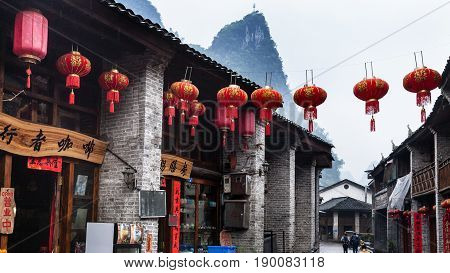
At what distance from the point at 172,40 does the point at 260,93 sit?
196cm

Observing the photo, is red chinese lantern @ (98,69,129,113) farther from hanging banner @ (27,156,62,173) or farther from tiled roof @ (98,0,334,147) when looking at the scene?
hanging banner @ (27,156,62,173)

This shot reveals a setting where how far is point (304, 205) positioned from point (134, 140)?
13.6 metres

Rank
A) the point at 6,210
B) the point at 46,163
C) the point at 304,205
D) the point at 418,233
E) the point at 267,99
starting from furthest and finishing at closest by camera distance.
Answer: the point at 418,233 → the point at 304,205 → the point at 267,99 → the point at 46,163 → the point at 6,210

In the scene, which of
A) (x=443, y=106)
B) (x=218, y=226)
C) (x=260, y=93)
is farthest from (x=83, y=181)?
(x=443, y=106)

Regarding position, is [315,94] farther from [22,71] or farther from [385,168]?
[385,168]

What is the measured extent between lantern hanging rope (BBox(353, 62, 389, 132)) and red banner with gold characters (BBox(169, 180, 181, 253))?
492cm

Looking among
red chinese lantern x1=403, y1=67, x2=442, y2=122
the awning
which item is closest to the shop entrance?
red chinese lantern x1=403, y1=67, x2=442, y2=122

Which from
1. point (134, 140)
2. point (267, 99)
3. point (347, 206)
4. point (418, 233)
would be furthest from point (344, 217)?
Result: point (134, 140)

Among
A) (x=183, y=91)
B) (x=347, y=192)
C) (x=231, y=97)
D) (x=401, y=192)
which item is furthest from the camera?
(x=347, y=192)

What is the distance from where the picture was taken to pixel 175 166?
10.8m

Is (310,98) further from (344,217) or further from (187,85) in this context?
(344,217)

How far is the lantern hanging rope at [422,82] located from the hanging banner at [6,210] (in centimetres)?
642

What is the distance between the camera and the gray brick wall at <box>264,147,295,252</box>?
55.7ft

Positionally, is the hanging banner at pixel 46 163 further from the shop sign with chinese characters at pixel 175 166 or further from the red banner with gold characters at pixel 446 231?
the red banner with gold characters at pixel 446 231
